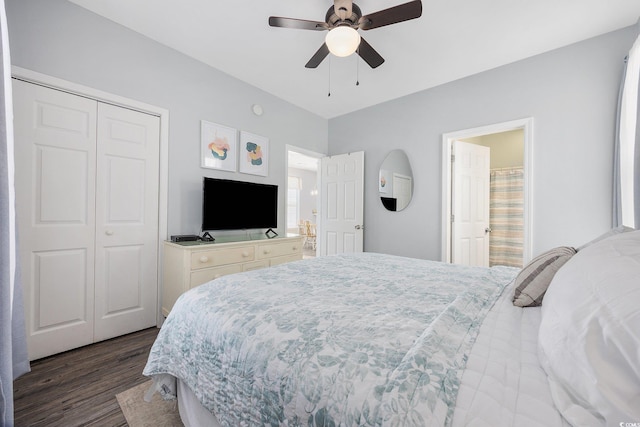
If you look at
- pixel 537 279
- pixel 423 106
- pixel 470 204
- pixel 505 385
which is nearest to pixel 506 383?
pixel 505 385

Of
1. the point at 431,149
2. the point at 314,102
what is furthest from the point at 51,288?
the point at 431,149

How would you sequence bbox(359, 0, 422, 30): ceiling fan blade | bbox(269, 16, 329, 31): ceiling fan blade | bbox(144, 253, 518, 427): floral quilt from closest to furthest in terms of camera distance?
bbox(144, 253, 518, 427): floral quilt, bbox(359, 0, 422, 30): ceiling fan blade, bbox(269, 16, 329, 31): ceiling fan blade

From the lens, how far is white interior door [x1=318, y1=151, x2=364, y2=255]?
3.97 metres

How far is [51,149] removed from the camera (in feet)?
6.64

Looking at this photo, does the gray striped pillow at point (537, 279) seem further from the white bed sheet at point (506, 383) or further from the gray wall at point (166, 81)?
the gray wall at point (166, 81)

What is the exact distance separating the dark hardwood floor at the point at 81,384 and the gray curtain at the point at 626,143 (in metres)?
3.78

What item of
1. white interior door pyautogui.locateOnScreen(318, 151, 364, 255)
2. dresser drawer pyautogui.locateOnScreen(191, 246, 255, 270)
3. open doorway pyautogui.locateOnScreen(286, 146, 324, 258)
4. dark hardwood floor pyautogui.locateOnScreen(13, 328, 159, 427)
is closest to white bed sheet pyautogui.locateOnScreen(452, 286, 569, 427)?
dark hardwood floor pyautogui.locateOnScreen(13, 328, 159, 427)

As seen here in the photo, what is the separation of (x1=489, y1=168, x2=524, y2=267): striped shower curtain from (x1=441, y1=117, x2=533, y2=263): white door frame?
1.41m

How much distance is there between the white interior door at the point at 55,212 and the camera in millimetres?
1928

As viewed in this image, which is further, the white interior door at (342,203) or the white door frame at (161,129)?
the white interior door at (342,203)

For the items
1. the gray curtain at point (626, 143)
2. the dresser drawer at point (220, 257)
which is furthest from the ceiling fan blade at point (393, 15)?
the dresser drawer at point (220, 257)

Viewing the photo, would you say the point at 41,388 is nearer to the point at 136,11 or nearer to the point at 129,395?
the point at 129,395

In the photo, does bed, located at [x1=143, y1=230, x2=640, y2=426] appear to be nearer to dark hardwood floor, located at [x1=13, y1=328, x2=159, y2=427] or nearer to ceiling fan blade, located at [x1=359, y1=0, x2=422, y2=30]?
dark hardwood floor, located at [x1=13, y1=328, x2=159, y2=427]

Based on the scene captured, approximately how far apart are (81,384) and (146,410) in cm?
61
